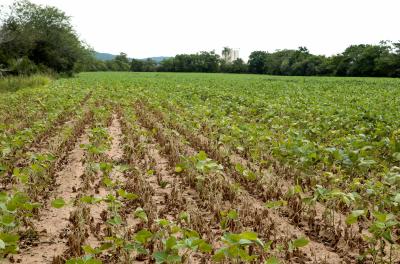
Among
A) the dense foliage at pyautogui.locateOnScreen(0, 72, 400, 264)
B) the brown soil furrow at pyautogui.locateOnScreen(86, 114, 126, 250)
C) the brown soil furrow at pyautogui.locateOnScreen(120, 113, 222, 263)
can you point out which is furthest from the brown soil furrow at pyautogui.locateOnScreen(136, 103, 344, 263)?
the brown soil furrow at pyautogui.locateOnScreen(86, 114, 126, 250)

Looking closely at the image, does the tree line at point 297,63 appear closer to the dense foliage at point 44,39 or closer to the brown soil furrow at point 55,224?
the dense foliage at point 44,39

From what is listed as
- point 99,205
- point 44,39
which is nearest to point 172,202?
point 99,205

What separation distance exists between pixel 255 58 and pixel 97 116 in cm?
8174

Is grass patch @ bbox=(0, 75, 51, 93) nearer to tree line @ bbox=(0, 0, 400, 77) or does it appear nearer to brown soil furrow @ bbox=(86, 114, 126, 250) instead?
tree line @ bbox=(0, 0, 400, 77)

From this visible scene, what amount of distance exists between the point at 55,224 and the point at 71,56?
42146mm

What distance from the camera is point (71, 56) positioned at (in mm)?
43125

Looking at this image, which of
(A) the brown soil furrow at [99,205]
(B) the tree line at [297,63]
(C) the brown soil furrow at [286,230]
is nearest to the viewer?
(C) the brown soil furrow at [286,230]

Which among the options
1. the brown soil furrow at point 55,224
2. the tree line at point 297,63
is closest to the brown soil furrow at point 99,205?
the brown soil furrow at point 55,224

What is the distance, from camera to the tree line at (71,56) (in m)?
34.1

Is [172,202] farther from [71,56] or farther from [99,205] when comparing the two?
[71,56]

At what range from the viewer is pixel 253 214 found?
14.1 ft

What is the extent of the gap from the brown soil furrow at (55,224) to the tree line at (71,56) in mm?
20560

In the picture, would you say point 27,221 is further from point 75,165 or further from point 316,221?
point 316,221

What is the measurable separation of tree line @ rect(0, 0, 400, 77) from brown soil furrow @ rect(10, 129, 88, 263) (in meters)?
20.6
